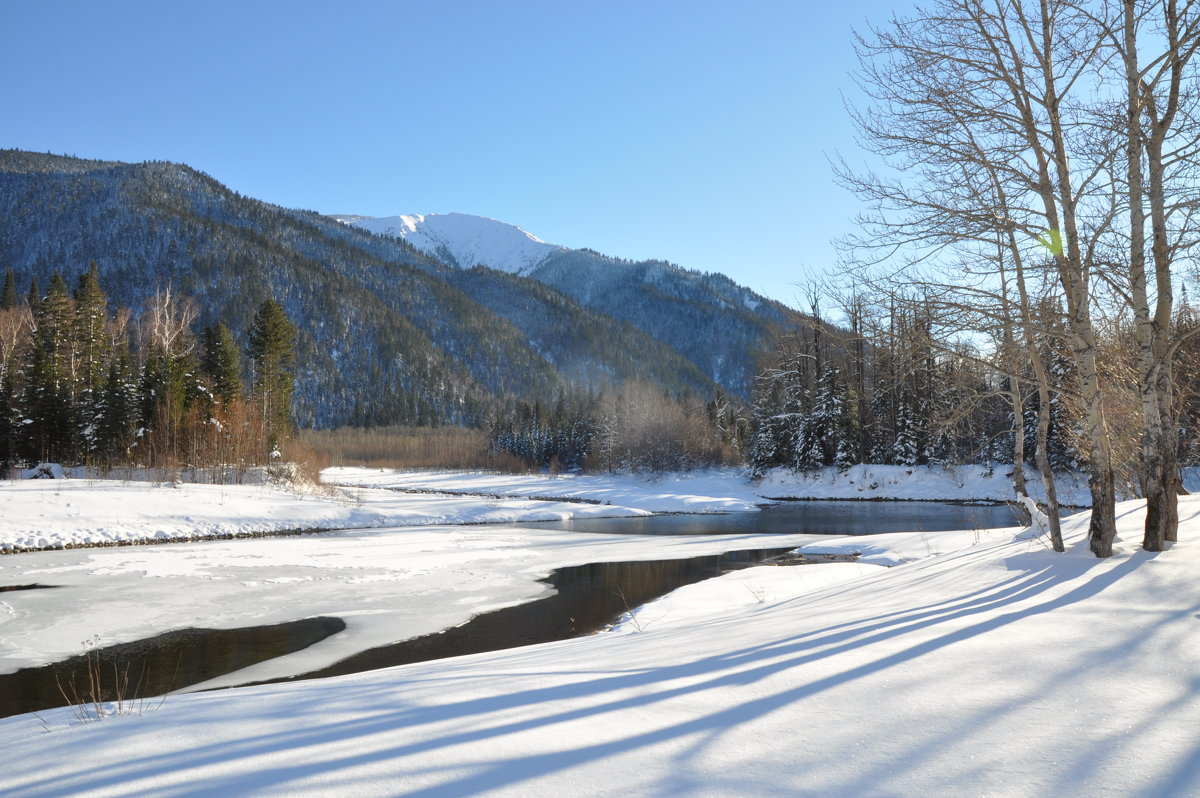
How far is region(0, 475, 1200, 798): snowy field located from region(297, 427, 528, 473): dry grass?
75.8 metres

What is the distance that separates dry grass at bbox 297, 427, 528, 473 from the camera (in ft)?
289

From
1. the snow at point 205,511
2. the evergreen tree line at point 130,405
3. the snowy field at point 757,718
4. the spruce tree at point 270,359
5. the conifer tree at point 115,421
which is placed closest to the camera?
the snowy field at point 757,718

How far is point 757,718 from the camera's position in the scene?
3199 mm

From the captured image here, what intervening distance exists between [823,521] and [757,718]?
95.5 ft

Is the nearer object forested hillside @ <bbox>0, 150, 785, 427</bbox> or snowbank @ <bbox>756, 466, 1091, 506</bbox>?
snowbank @ <bbox>756, 466, 1091, 506</bbox>

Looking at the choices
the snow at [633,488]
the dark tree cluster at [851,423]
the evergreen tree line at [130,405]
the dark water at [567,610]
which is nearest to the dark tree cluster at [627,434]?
the snow at [633,488]

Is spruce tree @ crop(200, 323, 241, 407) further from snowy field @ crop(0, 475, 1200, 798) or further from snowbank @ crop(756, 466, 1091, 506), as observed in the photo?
snowy field @ crop(0, 475, 1200, 798)

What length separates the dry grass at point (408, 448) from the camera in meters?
88.2

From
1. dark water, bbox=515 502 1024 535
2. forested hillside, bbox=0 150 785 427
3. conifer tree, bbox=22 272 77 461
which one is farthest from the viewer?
forested hillside, bbox=0 150 785 427

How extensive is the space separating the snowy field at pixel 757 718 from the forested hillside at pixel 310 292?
4642 inches

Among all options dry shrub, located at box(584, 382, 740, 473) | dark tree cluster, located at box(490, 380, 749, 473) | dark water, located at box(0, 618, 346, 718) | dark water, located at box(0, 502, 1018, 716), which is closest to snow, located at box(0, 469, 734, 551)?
dark water, located at box(0, 502, 1018, 716)

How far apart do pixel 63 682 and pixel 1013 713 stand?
33.0 ft

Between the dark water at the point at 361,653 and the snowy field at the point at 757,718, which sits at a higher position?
the snowy field at the point at 757,718

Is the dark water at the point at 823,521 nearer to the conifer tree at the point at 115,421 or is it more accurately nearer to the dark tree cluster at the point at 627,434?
the dark tree cluster at the point at 627,434
